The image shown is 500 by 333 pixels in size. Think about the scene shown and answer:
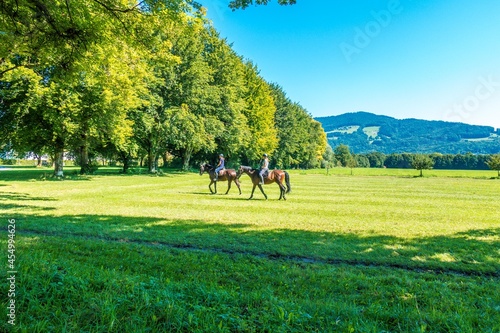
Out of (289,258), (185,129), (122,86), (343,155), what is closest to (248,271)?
(289,258)

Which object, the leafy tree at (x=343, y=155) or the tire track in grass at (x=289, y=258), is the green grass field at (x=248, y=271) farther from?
the leafy tree at (x=343, y=155)

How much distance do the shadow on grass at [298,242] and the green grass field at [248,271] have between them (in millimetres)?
34

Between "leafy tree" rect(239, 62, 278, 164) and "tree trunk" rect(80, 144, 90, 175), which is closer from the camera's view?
"tree trunk" rect(80, 144, 90, 175)

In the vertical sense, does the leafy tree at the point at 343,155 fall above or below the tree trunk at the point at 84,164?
above

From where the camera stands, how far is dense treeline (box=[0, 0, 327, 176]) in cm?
879

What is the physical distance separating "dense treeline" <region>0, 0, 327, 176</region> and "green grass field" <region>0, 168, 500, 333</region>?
575 centimetres

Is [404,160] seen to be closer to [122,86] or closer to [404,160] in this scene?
[404,160]

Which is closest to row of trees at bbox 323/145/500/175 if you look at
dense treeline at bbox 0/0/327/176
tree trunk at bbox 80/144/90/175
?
dense treeline at bbox 0/0/327/176

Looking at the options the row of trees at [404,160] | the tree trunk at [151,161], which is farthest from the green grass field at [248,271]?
the row of trees at [404,160]

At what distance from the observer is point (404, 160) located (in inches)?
5379

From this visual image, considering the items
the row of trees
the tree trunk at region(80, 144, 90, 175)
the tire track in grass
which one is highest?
the row of trees

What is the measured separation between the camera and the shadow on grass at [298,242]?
6945 mm

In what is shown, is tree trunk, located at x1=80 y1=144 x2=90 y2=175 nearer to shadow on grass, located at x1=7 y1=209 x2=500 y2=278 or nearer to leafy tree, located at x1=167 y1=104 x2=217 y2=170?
leafy tree, located at x1=167 y1=104 x2=217 y2=170


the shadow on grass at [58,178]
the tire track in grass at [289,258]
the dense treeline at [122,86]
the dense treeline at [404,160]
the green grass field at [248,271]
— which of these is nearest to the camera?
the green grass field at [248,271]
